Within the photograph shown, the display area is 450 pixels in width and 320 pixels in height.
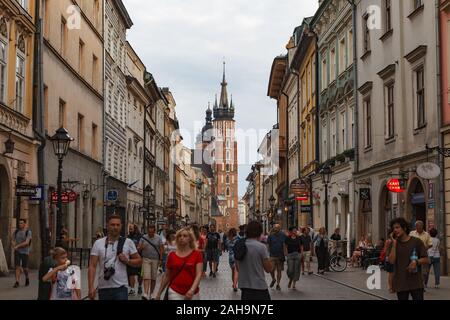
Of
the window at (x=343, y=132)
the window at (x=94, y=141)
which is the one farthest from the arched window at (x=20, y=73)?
the window at (x=343, y=132)

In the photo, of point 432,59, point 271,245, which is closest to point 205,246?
point 271,245

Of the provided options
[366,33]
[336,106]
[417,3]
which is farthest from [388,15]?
[336,106]

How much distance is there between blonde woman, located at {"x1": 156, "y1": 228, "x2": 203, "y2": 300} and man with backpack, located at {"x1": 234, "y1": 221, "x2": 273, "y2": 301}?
0.88 meters

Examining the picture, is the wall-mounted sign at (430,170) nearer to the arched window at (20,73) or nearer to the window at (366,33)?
the window at (366,33)

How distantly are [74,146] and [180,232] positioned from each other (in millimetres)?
25614

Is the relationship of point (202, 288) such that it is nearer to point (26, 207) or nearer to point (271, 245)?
point (271, 245)

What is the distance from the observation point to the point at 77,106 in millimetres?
35594

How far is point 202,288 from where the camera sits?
2134cm

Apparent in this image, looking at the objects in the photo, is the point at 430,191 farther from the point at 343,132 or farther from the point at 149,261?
the point at 343,132

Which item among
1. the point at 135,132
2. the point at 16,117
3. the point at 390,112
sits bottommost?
the point at 16,117

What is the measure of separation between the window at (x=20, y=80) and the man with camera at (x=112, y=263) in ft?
53.7

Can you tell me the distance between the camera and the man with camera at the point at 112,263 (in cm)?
1022

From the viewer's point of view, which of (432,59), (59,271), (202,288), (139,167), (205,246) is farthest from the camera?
(139,167)

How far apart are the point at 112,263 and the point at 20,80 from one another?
17215mm
